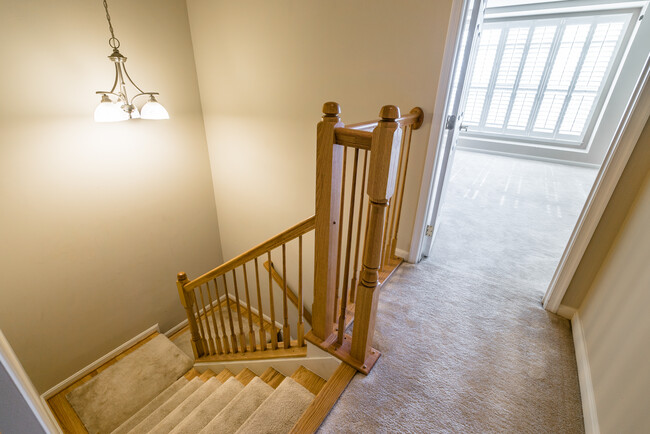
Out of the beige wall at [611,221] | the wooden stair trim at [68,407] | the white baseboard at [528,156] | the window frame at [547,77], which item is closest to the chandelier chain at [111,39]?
the wooden stair trim at [68,407]

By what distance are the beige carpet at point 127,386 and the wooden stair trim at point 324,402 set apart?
240cm

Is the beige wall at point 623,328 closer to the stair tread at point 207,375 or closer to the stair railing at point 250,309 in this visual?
the stair railing at point 250,309

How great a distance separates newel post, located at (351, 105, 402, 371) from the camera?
3.30 ft

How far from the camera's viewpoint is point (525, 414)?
127 cm

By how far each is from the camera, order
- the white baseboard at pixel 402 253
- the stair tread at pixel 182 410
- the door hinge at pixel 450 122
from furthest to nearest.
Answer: the white baseboard at pixel 402 253 → the stair tread at pixel 182 410 → the door hinge at pixel 450 122

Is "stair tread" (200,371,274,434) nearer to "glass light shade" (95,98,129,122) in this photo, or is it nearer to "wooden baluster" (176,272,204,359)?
"wooden baluster" (176,272,204,359)

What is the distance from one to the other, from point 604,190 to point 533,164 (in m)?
4.80

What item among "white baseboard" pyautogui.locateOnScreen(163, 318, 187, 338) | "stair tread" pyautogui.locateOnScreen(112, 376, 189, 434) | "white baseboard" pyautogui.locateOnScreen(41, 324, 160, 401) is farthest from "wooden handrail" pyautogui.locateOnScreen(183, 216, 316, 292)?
"white baseboard" pyautogui.locateOnScreen(163, 318, 187, 338)

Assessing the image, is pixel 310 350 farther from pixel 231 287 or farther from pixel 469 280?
pixel 231 287

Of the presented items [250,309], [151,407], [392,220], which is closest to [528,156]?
[392,220]

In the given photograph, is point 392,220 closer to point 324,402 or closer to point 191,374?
point 324,402

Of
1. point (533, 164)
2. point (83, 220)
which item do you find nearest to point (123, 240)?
point (83, 220)

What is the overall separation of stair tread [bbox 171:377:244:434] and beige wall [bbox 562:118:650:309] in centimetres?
225

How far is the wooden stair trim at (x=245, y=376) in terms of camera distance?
2.30 meters
